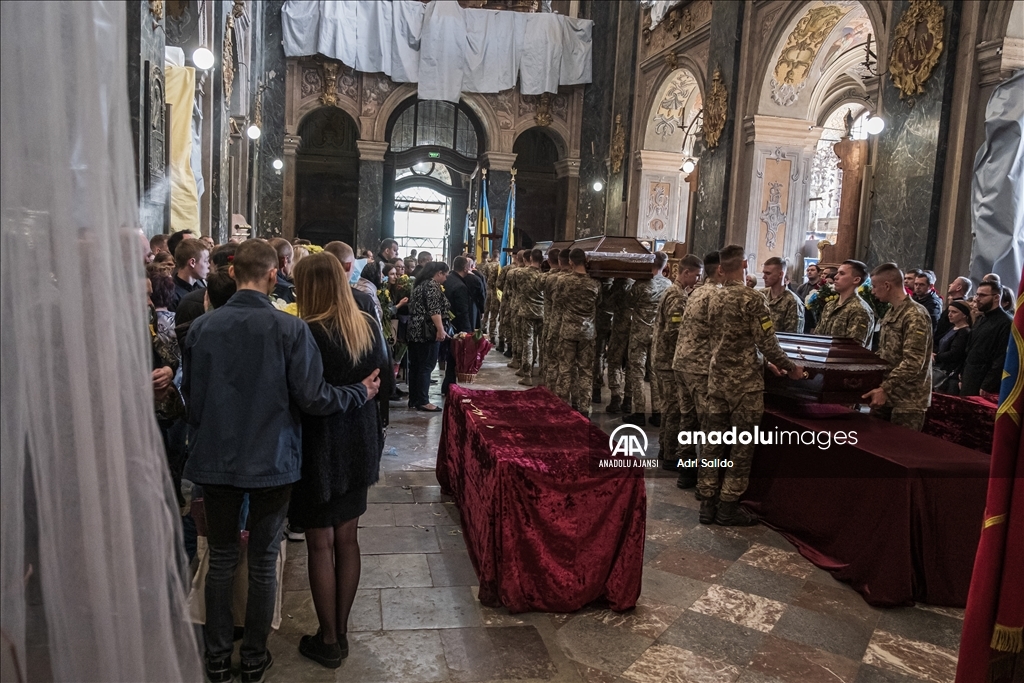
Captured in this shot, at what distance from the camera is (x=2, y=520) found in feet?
4.03

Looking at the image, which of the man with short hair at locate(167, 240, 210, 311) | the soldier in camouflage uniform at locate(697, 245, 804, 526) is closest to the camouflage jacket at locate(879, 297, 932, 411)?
the soldier in camouflage uniform at locate(697, 245, 804, 526)

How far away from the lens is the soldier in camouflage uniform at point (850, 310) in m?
5.08

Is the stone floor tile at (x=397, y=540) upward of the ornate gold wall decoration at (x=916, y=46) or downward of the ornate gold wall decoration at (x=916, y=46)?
downward

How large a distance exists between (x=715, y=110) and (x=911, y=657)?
35.8 feet

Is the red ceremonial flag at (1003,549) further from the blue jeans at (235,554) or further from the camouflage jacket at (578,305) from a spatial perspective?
the camouflage jacket at (578,305)

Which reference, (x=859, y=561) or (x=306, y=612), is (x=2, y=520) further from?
(x=859, y=561)

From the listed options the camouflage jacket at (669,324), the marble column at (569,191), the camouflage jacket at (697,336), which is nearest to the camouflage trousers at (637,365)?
the camouflage jacket at (669,324)

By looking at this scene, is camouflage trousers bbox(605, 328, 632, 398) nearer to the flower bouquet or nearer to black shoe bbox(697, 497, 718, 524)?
the flower bouquet

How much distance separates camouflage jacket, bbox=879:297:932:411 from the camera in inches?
172

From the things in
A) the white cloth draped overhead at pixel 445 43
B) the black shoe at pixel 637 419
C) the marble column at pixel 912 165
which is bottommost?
the black shoe at pixel 637 419

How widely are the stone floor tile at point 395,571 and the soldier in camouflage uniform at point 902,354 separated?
2.74m

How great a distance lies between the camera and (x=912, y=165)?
7938 mm

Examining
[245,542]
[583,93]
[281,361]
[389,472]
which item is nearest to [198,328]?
[281,361]

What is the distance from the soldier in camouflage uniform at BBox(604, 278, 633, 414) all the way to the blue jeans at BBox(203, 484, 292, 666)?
5.35 m
